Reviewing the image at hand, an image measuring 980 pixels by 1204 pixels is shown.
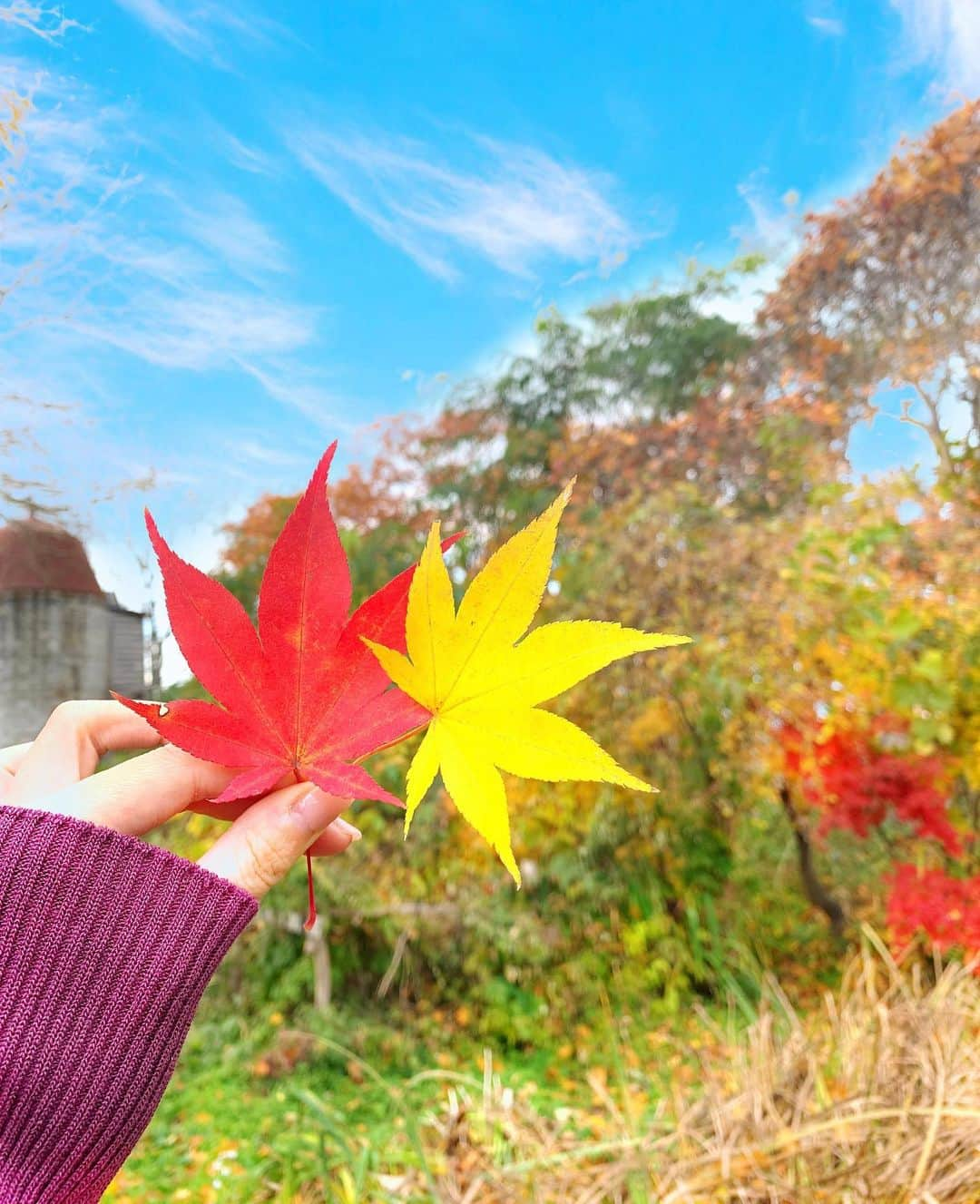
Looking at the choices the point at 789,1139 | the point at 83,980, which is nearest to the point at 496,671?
the point at 83,980

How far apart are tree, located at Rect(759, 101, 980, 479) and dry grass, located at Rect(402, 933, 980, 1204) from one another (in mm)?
2347

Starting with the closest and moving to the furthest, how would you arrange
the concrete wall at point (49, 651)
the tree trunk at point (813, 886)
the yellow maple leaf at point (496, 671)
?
the yellow maple leaf at point (496, 671) < the concrete wall at point (49, 651) < the tree trunk at point (813, 886)

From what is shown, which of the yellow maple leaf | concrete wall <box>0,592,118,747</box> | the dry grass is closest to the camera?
the yellow maple leaf

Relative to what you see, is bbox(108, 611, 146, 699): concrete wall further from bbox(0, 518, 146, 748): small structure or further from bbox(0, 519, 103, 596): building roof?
bbox(0, 519, 103, 596): building roof

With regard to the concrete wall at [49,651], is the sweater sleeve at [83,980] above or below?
below

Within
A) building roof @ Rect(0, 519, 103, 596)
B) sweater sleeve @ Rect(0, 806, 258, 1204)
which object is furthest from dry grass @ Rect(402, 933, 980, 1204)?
building roof @ Rect(0, 519, 103, 596)

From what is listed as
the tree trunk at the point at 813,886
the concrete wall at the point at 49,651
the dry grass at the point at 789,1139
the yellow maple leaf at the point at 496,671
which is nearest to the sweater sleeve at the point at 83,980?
the yellow maple leaf at the point at 496,671

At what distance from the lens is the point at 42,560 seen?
2.16m

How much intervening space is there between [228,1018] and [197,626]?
2319 millimetres

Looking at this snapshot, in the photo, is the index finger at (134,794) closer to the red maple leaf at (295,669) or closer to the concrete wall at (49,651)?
the red maple leaf at (295,669)

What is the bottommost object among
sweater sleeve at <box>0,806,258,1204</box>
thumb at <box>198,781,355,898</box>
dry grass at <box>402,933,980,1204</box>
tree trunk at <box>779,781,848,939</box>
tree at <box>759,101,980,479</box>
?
tree trunk at <box>779,781,848,939</box>

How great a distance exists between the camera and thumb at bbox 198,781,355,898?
0.38 metres

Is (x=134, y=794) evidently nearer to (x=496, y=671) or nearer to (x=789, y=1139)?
(x=496, y=671)

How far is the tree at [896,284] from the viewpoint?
2977 mm
